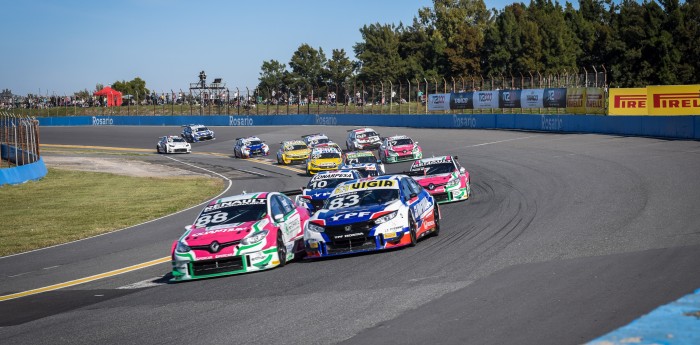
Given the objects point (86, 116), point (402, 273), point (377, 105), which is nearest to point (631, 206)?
point (402, 273)

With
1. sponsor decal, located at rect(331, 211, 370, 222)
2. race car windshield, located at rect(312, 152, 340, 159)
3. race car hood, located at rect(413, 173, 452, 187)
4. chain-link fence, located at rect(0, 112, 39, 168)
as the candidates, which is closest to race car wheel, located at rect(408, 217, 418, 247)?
sponsor decal, located at rect(331, 211, 370, 222)

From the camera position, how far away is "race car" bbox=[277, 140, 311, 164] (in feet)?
143

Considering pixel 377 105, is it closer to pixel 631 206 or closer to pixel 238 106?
pixel 238 106

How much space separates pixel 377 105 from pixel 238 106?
18.2 metres

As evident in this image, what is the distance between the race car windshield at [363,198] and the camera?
50.2ft

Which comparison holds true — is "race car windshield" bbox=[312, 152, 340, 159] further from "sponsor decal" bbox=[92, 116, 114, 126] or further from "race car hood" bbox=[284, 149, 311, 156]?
"sponsor decal" bbox=[92, 116, 114, 126]

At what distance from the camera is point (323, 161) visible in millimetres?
36156

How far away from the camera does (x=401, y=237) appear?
47.3ft

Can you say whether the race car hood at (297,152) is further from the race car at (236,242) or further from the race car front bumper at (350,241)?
the race car front bumper at (350,241)

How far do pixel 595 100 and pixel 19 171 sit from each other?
2944cm

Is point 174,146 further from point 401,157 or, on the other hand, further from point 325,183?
point 325,183

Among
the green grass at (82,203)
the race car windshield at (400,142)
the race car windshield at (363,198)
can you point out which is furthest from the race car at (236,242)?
the race car windshield at (400,142)

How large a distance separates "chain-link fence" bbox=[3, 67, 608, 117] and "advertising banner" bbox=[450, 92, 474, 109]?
98cm

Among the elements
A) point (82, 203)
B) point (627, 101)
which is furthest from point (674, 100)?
point (82, 203)
